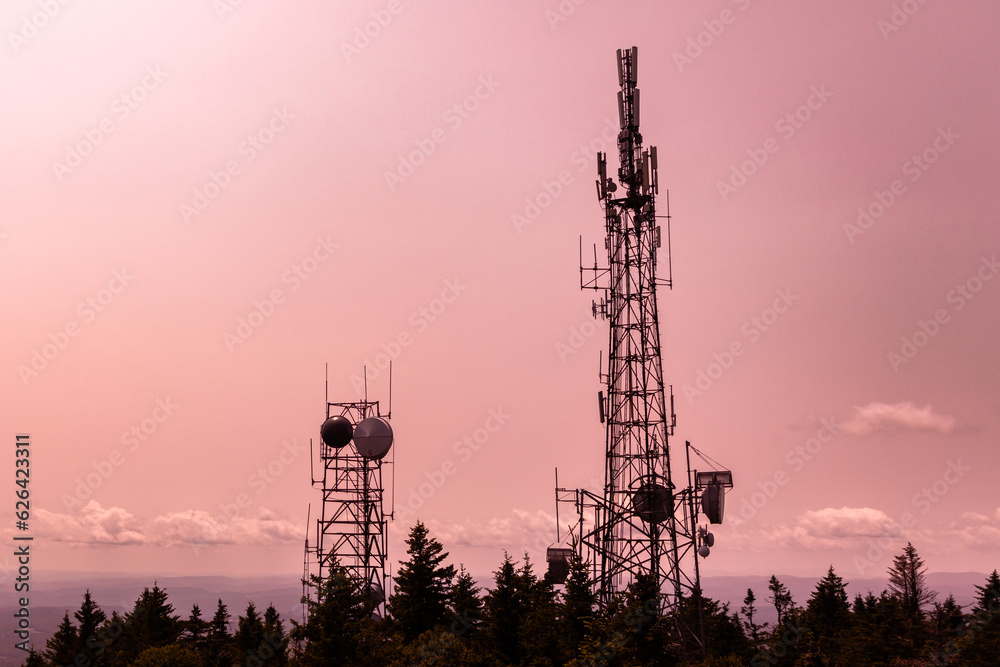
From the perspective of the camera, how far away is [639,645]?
128 ft

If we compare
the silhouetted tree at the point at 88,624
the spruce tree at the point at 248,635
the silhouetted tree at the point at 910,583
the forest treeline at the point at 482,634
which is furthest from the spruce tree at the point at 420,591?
the silhouetted tree at the point at 910,583

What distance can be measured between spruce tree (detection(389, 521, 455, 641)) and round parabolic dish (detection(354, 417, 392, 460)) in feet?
20.2

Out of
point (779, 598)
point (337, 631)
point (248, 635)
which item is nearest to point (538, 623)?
point (337, 631)

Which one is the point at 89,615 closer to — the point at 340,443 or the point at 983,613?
the point at 340,443

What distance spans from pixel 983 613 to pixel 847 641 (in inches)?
382

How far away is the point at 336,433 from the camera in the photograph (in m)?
56.2

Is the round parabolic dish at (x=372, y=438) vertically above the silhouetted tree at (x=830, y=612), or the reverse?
the round parabolic dish at (x=372, y=438)

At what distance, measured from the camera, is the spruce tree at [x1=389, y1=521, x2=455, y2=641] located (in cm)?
5019

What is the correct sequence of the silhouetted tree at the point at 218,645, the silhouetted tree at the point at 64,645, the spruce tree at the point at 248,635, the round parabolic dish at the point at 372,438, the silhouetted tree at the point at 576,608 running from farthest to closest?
the silhouetted tree at the point at 64,645 < the silhouetted tree at the point at 218,645 < the spruce tree at the point at 248,635 < the round parabolic dish at the point at 372,438 < the silhouetted tree at the point at 576,608

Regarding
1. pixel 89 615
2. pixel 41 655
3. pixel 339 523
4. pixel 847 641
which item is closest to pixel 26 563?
pixel 339 523

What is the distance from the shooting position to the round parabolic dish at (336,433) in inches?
2215

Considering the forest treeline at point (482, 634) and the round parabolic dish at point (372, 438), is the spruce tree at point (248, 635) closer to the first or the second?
the forest treeline at point (482, 634)

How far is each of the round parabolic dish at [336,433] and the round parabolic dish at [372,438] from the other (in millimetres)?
503

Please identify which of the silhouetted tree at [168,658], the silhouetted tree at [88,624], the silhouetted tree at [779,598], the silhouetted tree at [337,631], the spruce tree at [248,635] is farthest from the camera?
the silhouetted tree at [779,598]
